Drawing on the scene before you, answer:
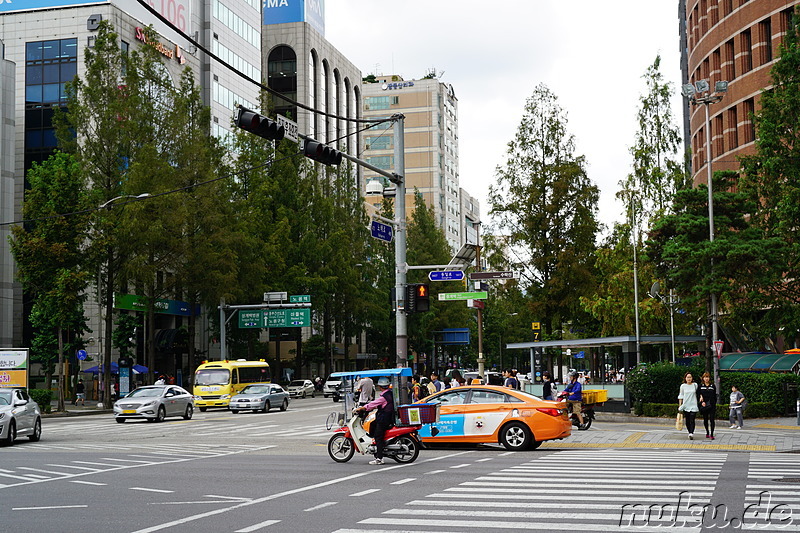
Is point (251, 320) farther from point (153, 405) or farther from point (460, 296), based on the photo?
point (460, 296)

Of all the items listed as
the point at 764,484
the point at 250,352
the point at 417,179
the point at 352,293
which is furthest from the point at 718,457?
the point at 417,179

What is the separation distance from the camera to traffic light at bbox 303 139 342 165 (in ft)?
60.1

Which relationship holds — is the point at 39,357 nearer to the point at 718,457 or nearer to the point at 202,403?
the point at 202,403

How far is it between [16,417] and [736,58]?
44.8 m

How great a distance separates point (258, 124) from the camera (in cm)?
1590

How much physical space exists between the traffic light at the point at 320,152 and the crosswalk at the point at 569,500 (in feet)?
22.6

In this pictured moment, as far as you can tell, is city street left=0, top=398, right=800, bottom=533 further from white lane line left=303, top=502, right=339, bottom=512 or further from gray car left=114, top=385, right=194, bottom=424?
gray car left=114, top=385, right=194, bottom=424

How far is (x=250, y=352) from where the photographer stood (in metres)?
62.5

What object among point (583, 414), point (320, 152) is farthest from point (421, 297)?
point (583, 414)

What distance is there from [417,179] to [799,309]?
348 ft

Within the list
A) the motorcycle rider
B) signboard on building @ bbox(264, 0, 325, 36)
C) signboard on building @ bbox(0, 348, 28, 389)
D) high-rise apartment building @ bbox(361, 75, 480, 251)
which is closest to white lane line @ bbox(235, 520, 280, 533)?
the motorcycle rider

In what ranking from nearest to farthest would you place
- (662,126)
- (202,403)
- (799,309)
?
(799,309), (202,403), (662,126)

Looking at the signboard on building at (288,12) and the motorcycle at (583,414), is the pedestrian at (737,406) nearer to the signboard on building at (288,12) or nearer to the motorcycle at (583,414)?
the motorcycle at (583,414)

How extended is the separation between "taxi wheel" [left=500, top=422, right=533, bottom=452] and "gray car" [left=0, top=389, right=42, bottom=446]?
40.9 ft
